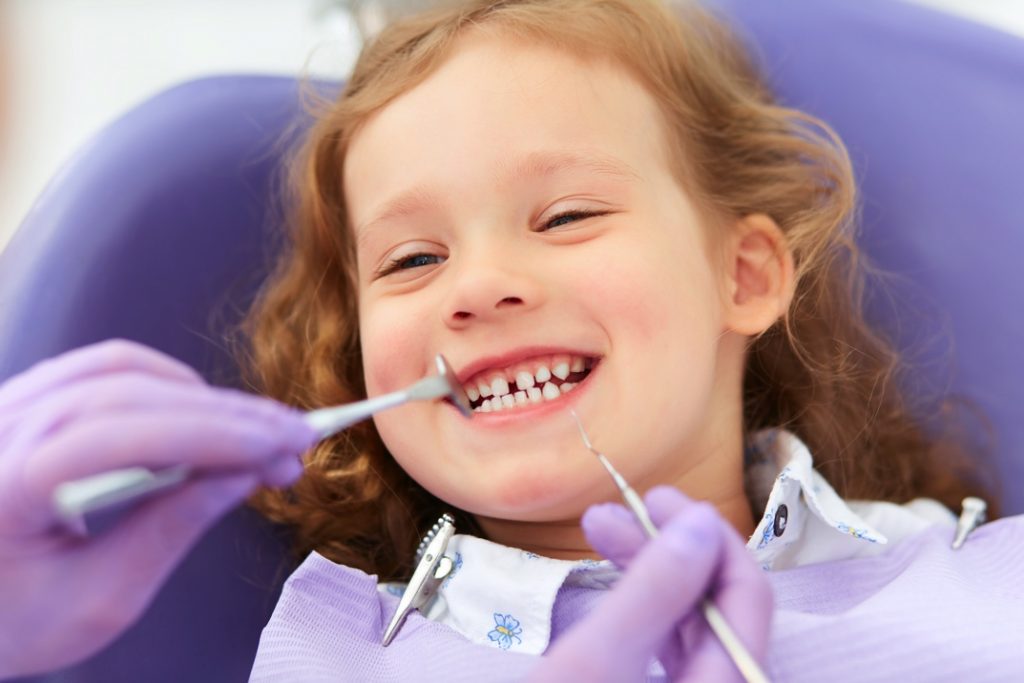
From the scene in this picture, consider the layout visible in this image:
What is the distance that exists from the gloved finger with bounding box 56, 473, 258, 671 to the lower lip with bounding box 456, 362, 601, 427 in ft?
1.05

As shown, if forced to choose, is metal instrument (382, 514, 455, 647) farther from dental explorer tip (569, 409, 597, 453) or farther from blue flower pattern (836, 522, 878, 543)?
blue flower pattern (836, 522, 878, 543)

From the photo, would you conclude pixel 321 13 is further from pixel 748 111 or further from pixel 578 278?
pixel 578 278

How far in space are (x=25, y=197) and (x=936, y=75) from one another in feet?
5.76

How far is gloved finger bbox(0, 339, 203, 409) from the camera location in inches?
26.9

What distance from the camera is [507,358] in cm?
95

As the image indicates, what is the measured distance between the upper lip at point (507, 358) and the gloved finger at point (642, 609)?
284 mm

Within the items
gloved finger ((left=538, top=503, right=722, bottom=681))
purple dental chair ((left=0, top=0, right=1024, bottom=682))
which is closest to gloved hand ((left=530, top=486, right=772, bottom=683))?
gloved finger ((left=538, top=503, right=722, bottom=681))

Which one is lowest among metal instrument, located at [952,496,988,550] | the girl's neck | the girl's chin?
the girl's neck

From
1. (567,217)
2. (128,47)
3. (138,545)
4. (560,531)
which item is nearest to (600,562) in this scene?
(560,531)

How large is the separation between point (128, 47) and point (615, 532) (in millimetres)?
2300

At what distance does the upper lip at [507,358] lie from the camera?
3.09ft

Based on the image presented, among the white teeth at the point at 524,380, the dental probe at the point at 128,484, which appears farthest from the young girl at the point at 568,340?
the dental probe at the point at 128,484

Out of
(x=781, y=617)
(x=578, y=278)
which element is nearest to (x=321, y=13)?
(x=578, y=278)

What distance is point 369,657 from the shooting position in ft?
3.18
